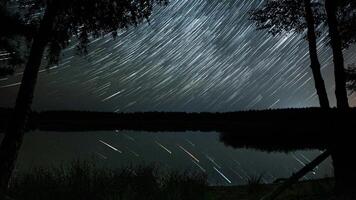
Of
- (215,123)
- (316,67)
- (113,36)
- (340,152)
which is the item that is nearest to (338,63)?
(316,67)

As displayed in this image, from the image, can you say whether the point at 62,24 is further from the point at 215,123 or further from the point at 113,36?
the point at 215,123

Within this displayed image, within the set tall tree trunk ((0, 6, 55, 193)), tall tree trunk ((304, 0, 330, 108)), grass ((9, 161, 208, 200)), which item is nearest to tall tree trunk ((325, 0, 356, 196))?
tall tree trunk ((304, 0, 330, 108))

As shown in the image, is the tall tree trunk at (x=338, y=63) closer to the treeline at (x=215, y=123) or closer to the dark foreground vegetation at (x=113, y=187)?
the dark foreground vegetation at (x=113, y=187)

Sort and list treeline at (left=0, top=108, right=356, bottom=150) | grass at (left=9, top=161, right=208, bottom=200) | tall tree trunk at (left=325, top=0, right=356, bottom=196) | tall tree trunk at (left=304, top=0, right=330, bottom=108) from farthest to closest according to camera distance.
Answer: treeline at (left=0, top=108, right=356, bottom=150) → tall tree trunk at (left=304, top=0, right=330, bottom=108) → tall tree trunk at (left=325, top=0, right=356, bottom=196) → grass at (left=9, top=161, right=208, bottom=200)

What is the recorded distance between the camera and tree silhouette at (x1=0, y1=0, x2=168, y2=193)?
534 inches

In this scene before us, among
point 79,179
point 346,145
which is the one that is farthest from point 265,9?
point 79,179

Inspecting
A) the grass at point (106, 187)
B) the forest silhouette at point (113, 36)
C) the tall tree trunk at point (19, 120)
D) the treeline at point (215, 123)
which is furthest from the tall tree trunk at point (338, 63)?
the treeline at point (215, 123)

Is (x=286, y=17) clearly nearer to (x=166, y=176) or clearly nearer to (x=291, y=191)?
(x=291, y=191)

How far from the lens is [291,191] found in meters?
15.1

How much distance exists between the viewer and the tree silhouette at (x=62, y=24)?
44.5 ft

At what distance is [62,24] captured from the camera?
16984 millimetres

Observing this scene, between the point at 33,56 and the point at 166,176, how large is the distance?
5744mm

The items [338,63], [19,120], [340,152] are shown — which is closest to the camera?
[19,120]

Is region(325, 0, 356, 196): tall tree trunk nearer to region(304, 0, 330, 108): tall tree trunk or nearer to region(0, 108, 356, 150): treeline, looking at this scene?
region(304, 0, 330, 108): tall tree trunk
